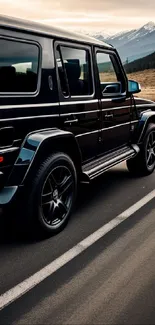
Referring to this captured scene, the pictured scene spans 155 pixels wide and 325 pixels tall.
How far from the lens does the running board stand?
15.2ft

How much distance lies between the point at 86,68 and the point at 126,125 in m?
1.32

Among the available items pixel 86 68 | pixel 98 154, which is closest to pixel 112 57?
pixel 86 68

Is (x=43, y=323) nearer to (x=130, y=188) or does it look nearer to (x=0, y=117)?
(x=0, y=117)

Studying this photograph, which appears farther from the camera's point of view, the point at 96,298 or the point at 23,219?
the point at 23,219

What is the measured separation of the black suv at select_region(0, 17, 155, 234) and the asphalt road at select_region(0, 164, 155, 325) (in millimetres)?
307

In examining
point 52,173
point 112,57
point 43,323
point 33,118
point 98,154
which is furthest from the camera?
point 112,57

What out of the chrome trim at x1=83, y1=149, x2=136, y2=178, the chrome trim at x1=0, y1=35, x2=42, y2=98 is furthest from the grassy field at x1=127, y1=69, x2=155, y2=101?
the chrome trim at x1=0, y1=35, x2=42, y2=98

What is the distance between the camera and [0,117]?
10.9 feet

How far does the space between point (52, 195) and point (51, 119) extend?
0.76m

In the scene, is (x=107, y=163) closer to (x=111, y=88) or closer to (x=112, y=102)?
(x=112, y=102)

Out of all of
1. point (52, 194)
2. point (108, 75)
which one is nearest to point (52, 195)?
point (52, 194)

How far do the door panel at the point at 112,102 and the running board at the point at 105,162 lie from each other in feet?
0.33

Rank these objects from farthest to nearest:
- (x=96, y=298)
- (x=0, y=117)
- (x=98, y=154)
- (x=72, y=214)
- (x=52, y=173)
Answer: (x=98, y=154) < (x=72, y=214) < (x=52, y=173) < (x=0, y=117) < (x=96, y=298)

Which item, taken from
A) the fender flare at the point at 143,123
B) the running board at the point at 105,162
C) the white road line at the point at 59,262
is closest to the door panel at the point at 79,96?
the running board at the point at 105,162
